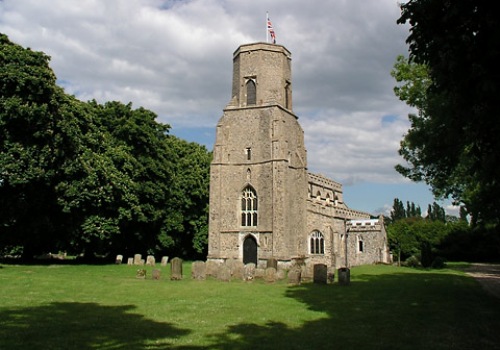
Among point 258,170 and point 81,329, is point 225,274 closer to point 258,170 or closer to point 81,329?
point 81,329

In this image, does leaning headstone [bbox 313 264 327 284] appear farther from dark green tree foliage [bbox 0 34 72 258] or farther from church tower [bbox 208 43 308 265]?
dark green tree foliage [bbox 0 34 72 258]

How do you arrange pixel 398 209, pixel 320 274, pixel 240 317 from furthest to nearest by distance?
pixel 398 209
pixel 320 274
pixel 240 317

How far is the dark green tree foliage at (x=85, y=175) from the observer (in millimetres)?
23406

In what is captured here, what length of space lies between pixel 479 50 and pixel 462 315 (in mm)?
6807

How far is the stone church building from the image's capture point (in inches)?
1262

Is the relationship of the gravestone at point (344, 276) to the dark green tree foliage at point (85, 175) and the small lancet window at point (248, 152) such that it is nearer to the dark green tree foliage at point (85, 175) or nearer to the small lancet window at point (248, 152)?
the dark green tree foliage at point (85, 175)

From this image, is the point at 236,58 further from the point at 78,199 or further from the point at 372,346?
the point at 372,346

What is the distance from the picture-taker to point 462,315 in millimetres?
11133

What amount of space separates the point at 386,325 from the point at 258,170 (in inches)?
Result: 933

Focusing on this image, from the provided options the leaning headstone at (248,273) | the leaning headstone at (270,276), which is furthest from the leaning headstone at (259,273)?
the leaning headstone at (270,276)

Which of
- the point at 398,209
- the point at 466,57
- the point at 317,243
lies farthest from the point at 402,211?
the point at 466,57

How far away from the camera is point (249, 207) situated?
33219mm

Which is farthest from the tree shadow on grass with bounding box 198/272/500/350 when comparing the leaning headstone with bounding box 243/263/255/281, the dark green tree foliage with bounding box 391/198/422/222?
the dark green tree foliage with bounding box 391/198/422/222

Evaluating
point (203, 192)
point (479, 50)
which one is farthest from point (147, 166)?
point (479, 50)
